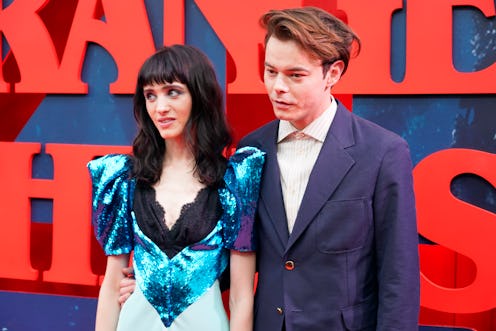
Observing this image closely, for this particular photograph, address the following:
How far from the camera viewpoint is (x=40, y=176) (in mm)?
3006

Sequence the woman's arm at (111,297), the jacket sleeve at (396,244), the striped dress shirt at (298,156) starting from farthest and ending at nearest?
the woman's arm at (111,297) < the striped dress shirt at (298,156) < the jacket sleeve at (396,244)

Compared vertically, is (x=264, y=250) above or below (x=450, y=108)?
below

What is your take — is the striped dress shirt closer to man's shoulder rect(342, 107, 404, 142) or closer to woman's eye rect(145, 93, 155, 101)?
man's shoulder rect(342, 107, 404, 142)

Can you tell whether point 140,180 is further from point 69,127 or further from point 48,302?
point 48,302

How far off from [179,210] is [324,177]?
0.41m

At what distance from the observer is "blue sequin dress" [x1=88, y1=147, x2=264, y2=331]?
1606 millimetres

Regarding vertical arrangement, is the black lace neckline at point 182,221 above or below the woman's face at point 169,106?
below

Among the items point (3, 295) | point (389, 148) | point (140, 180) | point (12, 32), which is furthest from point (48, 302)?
point (389, 148)

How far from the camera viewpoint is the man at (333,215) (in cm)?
148

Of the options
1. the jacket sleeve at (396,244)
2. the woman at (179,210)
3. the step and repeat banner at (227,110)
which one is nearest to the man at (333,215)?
the jacket sleeve at (396,244)

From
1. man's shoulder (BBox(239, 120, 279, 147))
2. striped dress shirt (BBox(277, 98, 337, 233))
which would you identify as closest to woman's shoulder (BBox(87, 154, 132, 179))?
man's shoulder (BBox(239, 120, 279, 147))

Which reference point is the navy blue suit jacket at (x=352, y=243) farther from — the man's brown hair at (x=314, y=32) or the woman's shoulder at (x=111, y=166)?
the woman's shoulder at (x=111, y=166)

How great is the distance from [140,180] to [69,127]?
1.39 meters

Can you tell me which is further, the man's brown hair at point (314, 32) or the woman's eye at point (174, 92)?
the woman's eye at point (174, 92)
